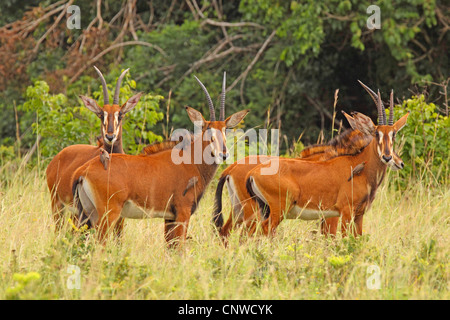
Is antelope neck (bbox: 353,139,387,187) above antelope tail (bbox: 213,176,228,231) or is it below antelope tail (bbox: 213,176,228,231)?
above

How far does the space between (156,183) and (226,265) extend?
1247 millimetres

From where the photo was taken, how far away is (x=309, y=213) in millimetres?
7000

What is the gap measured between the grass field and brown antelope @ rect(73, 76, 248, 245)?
0.85 ft

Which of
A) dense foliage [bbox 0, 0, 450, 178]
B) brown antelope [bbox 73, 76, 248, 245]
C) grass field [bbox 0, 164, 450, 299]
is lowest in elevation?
grass field [bbox 0, 164, 450, 299]

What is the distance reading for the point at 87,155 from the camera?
7539mm

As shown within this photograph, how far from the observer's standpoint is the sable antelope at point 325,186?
685 centimetres

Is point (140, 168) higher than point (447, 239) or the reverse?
higher

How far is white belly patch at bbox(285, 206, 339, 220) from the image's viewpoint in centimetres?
694

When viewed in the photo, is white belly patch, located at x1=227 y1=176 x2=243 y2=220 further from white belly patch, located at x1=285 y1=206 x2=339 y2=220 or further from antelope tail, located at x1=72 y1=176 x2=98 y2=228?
antelope tail, located at x1=72 y1=176 x2=98 y2=228

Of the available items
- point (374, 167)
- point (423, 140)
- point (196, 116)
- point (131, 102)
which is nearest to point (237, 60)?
point (423, 140)

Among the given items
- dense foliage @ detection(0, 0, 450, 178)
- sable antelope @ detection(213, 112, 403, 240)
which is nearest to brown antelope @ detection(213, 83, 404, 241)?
sable antelope @ detection(213, 112, 403, 240)

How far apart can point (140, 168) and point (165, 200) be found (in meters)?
0.34
